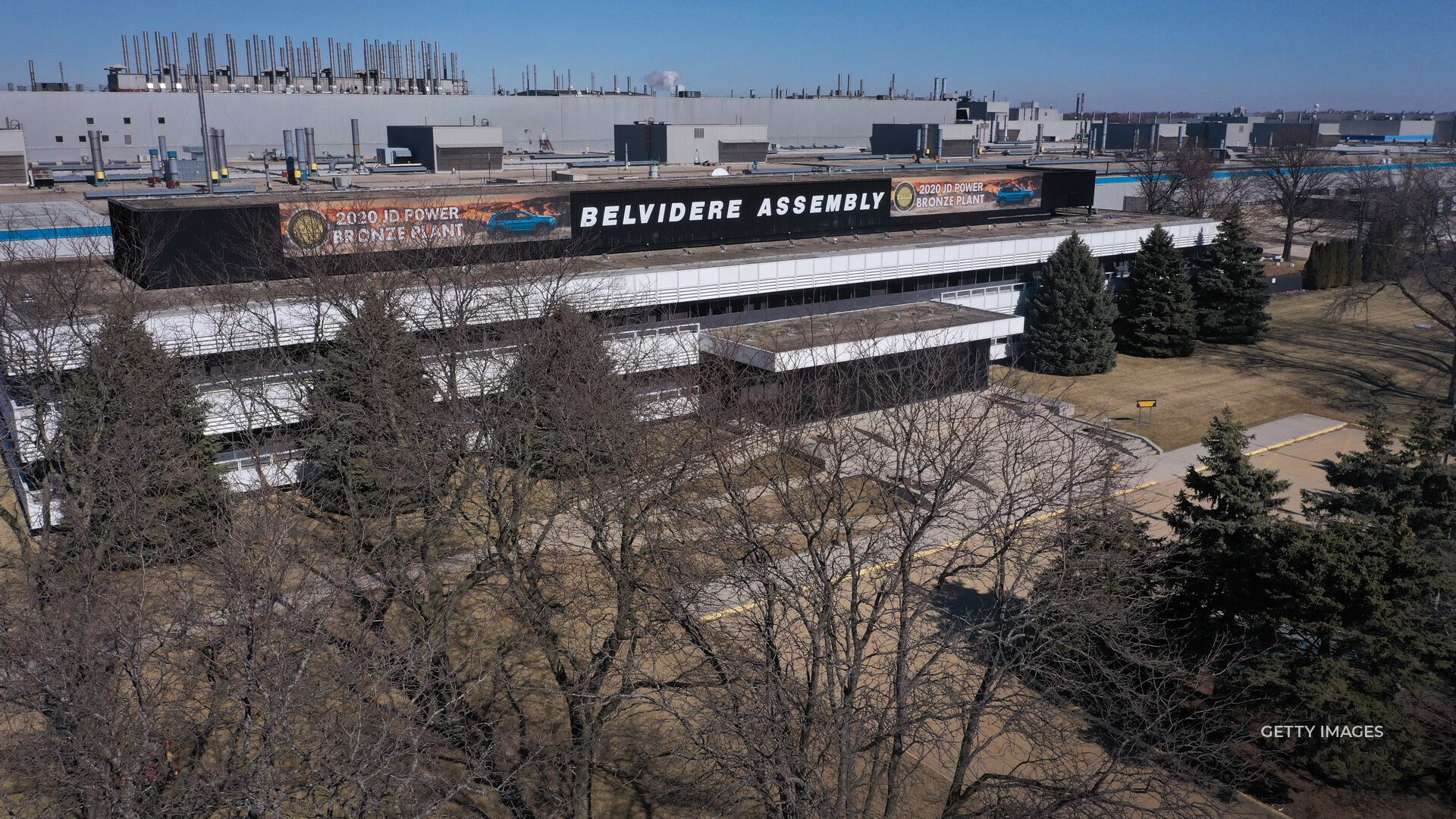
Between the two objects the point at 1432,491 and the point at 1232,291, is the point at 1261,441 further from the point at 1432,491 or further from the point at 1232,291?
the point at 1232,291

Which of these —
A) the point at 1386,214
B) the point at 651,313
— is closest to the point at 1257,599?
the point at 651,313

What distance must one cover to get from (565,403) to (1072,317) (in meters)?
21.1

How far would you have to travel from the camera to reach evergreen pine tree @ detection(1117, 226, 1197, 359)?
34344mm

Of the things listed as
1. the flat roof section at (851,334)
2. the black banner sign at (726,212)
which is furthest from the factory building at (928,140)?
the flat roof section at (851,334)

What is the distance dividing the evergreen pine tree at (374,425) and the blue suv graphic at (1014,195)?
938 inches

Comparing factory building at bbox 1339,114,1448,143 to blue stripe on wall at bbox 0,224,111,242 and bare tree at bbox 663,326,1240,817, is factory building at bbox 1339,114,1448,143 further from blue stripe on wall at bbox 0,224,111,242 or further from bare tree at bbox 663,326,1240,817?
blue stripe on wall at bbox 0,224,111,242

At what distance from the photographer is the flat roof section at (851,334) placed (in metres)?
24.4

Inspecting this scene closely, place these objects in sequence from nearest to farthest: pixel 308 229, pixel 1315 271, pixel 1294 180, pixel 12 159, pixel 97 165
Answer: pixel 308 229, pixel 12 159, pixel 97 165, pixel 1315 271, pixel 1294 180

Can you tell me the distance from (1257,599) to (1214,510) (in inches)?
91.1

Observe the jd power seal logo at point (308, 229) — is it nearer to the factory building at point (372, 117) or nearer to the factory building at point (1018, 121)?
the factory building at point (372, 117)

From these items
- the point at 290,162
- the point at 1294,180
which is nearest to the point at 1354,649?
the point at 290,162

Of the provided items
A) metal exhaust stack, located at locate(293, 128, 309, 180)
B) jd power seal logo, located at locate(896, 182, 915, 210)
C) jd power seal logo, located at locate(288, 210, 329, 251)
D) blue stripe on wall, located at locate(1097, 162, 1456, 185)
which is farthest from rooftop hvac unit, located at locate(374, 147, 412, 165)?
blue stripe on wall, located at locate(1097, 162, 1456, 185)

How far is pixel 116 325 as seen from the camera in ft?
57.6

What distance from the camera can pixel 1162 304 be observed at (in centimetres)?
3441
